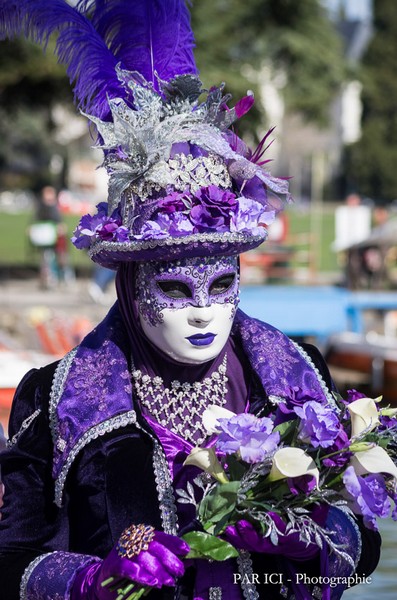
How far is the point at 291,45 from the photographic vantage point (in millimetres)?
17922

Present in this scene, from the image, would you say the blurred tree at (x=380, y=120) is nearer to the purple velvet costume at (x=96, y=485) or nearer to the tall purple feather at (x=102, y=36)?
the tall purple feather at (x=102, y=36)

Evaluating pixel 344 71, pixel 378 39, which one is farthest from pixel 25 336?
pixel 378 39

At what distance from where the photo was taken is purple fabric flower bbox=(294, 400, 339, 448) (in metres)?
2.39

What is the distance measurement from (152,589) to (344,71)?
58.1 feet

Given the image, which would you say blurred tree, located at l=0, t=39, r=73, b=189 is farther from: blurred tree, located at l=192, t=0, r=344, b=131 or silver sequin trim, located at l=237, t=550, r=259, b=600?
silver sequin trim, located at l=237, t=550, r=259, b=600

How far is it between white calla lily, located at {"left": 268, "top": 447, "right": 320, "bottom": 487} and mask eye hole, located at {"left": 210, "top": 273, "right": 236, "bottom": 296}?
455mm

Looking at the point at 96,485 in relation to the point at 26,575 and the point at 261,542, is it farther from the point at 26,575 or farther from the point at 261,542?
the point at 261,542

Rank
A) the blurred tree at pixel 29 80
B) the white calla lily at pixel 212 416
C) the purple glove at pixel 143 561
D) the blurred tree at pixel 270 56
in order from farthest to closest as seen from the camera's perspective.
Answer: the blurred tree at pixel 270 56 → the blurred tree at pixel 29 80 → the white calla lily at pixel 212 416 → the purple glove at pixel 143 561

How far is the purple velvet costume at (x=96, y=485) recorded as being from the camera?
262cm

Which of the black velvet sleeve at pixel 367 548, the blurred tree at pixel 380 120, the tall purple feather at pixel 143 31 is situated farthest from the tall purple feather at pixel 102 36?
the blurred tree at pixel 380 120

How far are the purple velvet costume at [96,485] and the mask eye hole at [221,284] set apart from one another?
0.23 m

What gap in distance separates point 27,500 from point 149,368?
0.40 m

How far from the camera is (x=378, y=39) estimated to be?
53.9 meters

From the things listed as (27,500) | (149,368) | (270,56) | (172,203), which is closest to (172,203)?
(172,203)
